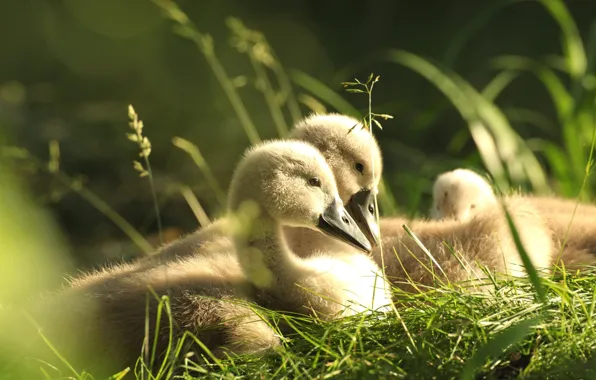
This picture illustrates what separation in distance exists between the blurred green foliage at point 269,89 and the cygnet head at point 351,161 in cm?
108

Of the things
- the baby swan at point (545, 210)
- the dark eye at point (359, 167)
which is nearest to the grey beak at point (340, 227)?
the dark eye at point (359, 167)

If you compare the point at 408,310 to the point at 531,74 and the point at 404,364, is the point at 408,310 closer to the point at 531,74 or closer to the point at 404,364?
the point at 404,364

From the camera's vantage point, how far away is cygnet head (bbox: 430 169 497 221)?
4.09 metres

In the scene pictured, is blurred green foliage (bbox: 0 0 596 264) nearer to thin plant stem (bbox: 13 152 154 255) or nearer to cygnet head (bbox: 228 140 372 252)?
thin plant stem (bbox: 13 152 154 255)

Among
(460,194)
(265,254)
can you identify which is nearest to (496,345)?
(265,254)

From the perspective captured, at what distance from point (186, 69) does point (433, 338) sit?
24.6 feet

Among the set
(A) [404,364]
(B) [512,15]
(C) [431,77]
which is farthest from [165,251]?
(B) [512,15]

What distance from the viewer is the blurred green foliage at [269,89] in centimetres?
526

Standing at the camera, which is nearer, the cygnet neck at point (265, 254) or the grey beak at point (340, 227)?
the cygnet neck at point (265, 254)

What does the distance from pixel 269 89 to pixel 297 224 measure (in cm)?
201

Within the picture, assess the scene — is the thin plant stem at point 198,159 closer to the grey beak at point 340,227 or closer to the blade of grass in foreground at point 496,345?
the grey beak at point 340,227

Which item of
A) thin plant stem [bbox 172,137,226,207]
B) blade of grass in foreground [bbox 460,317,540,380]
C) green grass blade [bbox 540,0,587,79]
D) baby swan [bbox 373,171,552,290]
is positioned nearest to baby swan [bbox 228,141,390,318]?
baby swan [bbox 373,171,552,290]

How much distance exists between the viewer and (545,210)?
3.82 meters

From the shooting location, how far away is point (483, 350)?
2.22 metres
